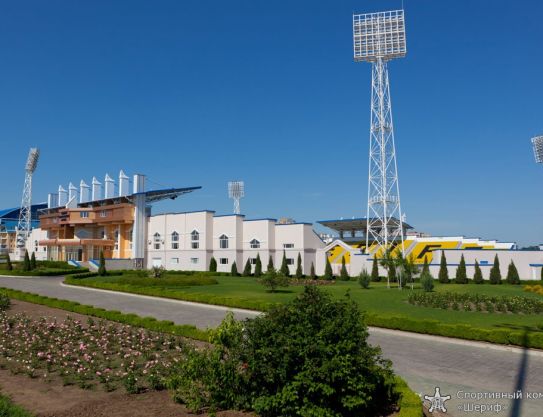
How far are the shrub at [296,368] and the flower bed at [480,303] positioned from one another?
568 inches

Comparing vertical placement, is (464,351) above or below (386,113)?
below

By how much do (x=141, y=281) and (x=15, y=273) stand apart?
68.0 feet

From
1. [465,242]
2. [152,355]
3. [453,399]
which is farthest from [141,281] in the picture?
[465,242]

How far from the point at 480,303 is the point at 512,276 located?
1656cm

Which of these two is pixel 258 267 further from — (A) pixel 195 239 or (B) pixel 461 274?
(B) pixel 461 274

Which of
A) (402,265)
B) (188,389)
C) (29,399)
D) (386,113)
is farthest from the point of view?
(386,113)

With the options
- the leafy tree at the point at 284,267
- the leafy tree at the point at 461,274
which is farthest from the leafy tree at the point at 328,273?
the leafy tree at the point at 461,274

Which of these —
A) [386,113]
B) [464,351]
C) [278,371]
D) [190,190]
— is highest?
[386,113]

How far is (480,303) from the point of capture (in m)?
21.3

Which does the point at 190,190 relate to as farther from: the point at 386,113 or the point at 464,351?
the point at 464,351

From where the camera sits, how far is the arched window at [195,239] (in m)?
49.6

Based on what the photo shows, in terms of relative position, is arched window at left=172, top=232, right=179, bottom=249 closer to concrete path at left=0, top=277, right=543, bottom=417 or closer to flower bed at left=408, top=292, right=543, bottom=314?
concrete path at left=0, top=277, right=543, bottom=417

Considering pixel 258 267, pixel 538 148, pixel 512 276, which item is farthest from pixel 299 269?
pixel 538 148

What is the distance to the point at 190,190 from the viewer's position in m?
56.1
